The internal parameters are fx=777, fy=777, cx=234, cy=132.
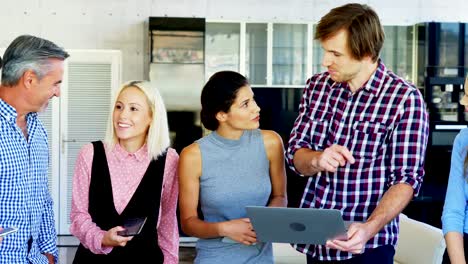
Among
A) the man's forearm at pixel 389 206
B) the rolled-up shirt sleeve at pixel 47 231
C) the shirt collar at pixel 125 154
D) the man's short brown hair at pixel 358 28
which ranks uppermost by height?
the man's short brown hair at pixel 358 28

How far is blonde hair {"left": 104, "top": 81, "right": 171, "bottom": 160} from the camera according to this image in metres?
2.88

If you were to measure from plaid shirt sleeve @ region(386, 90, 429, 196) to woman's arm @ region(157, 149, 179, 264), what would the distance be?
840 millimetres

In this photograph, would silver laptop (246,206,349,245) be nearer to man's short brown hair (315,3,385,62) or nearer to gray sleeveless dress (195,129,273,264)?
gray sleeveless dress (195,129,273,264)

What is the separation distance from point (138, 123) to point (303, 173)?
66cm

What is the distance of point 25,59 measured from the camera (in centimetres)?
259

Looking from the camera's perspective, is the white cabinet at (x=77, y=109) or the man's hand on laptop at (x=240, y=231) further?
the white cabinet at (x=77, y=109)

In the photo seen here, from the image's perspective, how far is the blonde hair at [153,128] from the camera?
2.88 metres

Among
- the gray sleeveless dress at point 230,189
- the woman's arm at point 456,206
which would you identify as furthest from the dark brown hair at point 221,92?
the woman's arm at point 456,206

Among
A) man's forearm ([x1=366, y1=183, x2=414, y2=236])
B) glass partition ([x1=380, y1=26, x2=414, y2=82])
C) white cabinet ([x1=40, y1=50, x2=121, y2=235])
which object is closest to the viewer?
man's forearm ([x1=366, y1=183, x2=414, y2=236])

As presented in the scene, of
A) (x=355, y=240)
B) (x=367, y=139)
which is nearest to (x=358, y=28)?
(x=367, y=139)

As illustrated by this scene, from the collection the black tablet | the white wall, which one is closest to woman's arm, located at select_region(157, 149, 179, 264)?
the black tablet

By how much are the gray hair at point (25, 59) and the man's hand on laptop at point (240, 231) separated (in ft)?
2.69

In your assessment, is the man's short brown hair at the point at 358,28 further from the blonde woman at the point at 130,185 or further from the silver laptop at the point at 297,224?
the blonde woman at the point at 130,185

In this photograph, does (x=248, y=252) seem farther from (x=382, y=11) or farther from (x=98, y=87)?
(x=382, y=11)
